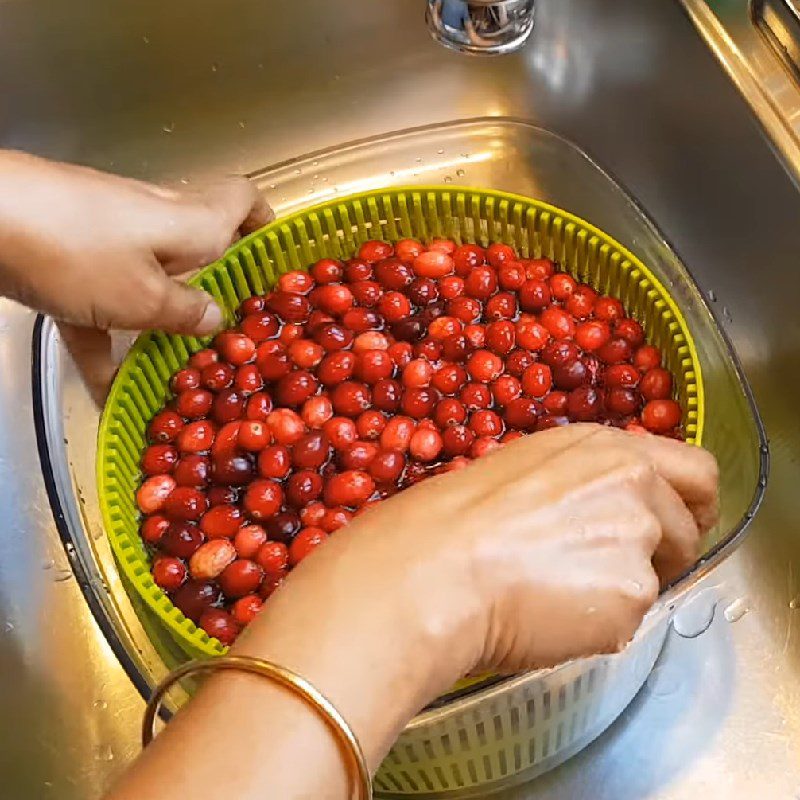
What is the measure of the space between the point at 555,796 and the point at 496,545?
17.3 inches

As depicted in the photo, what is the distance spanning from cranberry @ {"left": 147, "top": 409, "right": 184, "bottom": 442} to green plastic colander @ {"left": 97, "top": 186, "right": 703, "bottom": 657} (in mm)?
10

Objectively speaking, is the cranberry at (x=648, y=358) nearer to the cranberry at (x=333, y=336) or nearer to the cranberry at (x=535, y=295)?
the cranberry at (x=535, y=295)

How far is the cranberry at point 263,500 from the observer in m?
0.86

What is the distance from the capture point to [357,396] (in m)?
0.91

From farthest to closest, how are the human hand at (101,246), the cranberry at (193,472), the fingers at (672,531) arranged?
the cranberry at (193,472) → the human hand at (101,246) → the fingers at (672,531)

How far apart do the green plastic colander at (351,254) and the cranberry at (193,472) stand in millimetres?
46

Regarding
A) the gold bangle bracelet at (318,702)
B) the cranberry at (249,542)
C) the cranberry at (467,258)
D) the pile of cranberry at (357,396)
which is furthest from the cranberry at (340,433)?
the gold bangle bracelet at (318,702)

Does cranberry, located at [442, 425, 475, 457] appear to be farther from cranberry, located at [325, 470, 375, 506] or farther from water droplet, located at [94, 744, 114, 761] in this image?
water droplet, located at [94, 744, 114, 761]

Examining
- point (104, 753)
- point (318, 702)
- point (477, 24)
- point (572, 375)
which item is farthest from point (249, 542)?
point (477, 24)

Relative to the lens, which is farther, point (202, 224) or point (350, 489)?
point (350, 489)

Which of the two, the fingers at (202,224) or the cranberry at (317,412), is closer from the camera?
the fingers at (202,224)

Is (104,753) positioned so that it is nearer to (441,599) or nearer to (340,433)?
(340,433)

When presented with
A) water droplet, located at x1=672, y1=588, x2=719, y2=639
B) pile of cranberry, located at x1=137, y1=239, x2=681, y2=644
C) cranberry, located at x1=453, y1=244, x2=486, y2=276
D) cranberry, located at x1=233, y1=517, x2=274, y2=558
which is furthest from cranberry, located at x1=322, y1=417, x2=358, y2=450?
water droplet, located at x1=672, y1=588, x2=719, y2=639

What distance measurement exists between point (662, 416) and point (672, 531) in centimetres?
31
